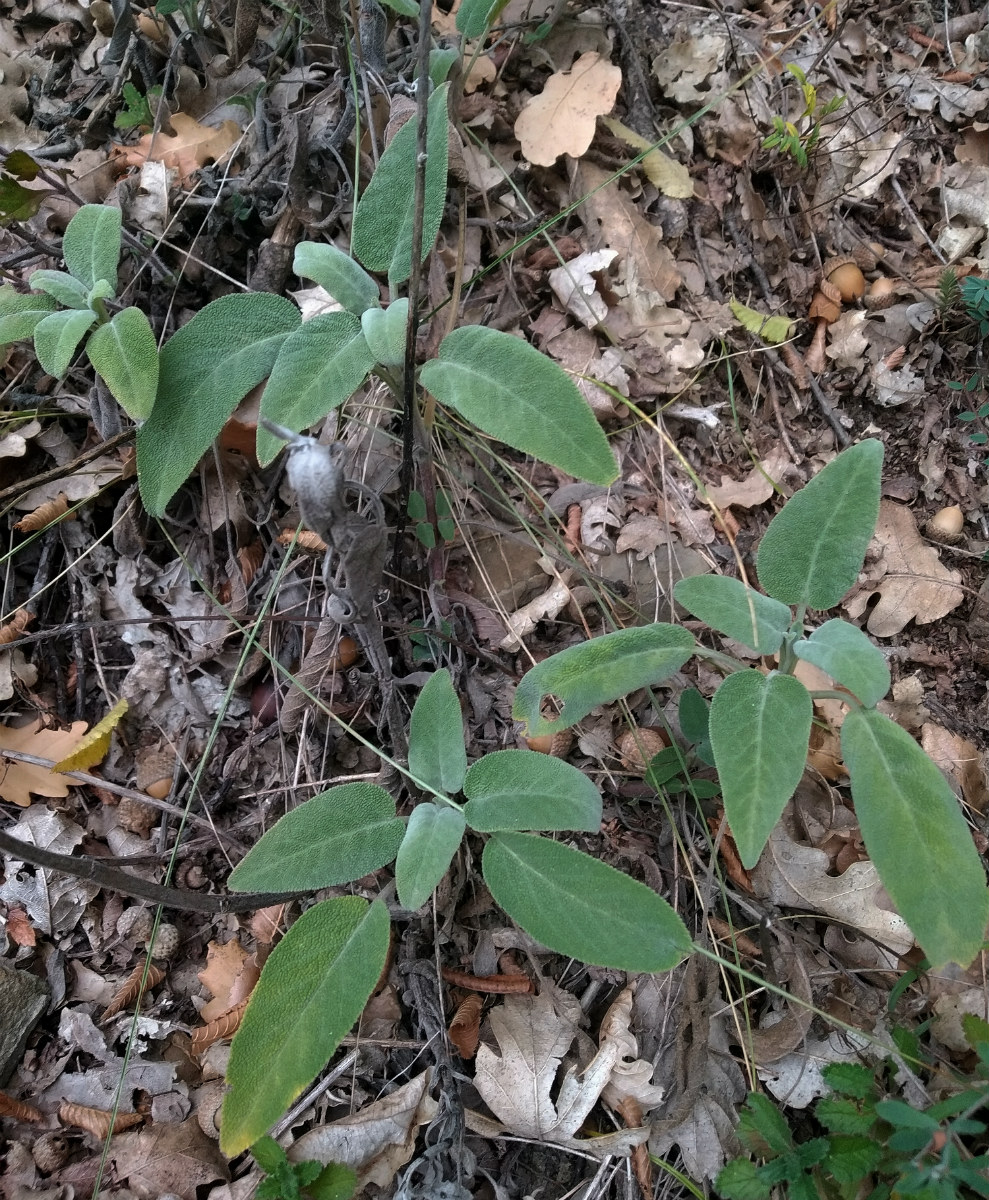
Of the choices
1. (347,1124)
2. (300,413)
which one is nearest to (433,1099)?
(347,1124)

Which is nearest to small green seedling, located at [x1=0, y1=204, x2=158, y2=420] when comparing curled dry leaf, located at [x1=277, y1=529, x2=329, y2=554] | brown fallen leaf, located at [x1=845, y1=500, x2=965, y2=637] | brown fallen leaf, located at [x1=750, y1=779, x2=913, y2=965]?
curled dry leaf, located at [x1=277, y1=529, x2=329, y2=554]

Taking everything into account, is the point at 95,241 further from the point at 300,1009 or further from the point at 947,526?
the point at 947,526

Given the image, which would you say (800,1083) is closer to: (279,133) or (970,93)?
(279,133)

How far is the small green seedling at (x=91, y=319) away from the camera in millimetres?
1393

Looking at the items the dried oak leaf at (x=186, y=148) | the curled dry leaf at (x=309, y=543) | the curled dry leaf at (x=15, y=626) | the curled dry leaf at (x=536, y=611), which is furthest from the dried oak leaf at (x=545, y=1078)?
the dried oak leaf at (x=186, y=148)

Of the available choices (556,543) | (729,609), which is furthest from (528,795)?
(556,543)

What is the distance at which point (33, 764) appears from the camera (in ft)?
5.24

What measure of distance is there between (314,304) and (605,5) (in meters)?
1.18

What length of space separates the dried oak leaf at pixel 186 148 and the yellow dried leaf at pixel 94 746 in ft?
4.27

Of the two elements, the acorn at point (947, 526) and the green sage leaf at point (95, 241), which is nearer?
the green sage leaf at point (95, 241)

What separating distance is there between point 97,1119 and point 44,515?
1.19 metres

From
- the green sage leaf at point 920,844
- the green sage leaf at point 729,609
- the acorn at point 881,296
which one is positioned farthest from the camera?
the acorn at point 881,296

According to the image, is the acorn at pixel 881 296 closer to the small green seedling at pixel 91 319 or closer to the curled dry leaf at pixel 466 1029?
the small green seedling at pixel 91 319

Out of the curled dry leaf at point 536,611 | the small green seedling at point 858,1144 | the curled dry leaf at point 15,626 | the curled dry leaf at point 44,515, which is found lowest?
the small green seedling at point 858,1144
